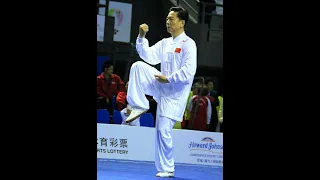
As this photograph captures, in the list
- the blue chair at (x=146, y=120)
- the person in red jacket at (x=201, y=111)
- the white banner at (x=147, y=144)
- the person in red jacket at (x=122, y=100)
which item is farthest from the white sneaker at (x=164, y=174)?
the person in red jacket at (x=201, y=111)

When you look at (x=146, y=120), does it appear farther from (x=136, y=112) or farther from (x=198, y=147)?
(x=198, y=147)

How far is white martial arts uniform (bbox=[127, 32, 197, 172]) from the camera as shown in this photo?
4.64m

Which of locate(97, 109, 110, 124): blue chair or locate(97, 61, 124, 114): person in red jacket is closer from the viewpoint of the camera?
locate(97, 61, 124, 114): person in red jacket

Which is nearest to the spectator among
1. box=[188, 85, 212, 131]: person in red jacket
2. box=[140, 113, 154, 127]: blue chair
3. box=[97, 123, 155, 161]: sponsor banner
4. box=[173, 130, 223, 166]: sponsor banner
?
box=[188, 85, 212, 131]: person in red jacket

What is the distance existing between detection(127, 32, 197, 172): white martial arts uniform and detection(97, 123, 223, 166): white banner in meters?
0.39

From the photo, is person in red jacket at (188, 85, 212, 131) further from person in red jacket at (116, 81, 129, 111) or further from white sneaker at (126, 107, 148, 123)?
white sneaker at (126, 107, 148, 123)

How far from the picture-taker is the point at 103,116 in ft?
18.0

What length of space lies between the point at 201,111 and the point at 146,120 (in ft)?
5.21

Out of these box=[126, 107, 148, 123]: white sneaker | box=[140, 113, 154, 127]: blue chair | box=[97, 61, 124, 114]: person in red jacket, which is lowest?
box=[140, 113, 154, 127]: blue chair

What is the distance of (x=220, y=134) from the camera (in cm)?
653

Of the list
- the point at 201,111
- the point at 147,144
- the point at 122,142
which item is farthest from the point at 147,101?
the point at 201,111

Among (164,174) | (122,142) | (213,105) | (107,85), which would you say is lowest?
(164,174)
